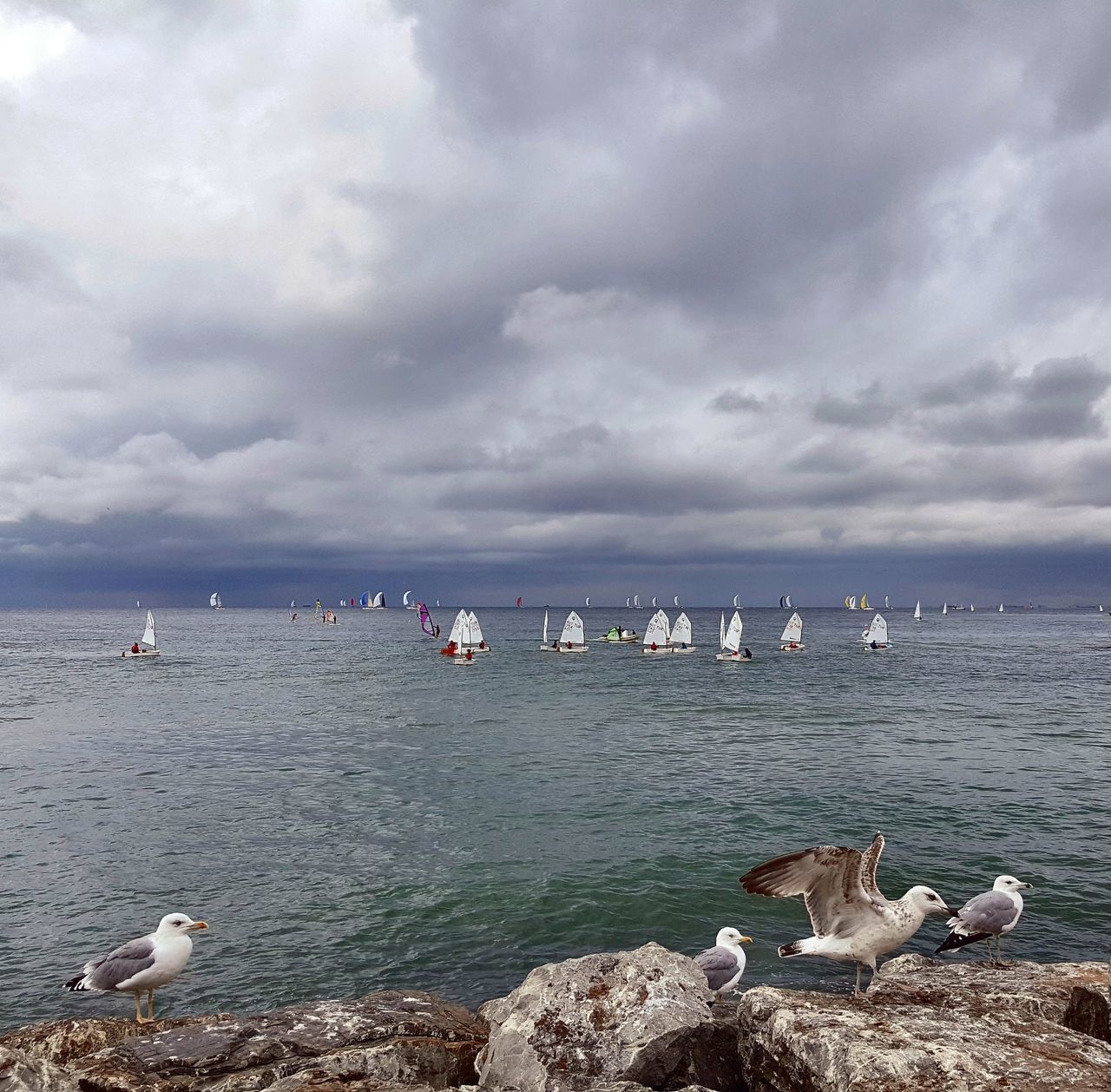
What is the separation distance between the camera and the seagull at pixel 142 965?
9.38m

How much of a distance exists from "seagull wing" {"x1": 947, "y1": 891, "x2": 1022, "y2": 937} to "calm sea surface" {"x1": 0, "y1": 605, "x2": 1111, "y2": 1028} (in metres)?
1.88

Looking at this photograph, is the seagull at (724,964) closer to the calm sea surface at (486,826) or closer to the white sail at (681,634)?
the calm sea surface at (486,826)

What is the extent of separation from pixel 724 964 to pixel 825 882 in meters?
2.23

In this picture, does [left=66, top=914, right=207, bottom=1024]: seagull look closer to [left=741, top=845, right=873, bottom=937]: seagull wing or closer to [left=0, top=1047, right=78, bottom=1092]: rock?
[left=0, top=1047, right=78, bottom=1092]: rock

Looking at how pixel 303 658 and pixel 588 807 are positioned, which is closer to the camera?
pixel 588 807

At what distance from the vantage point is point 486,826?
63.9ft

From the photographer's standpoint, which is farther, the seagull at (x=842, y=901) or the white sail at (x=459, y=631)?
the white sail at (x=459, y=631)

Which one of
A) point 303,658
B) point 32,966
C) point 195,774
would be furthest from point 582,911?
point 303,658

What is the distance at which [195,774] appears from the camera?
25.7 meters

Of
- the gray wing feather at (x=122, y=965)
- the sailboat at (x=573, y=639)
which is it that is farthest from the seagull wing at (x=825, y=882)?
the sailboat at (x=573, y=639)

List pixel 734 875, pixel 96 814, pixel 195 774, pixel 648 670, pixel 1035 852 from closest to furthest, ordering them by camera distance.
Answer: pixel 734 875 < pixel 1035 852 < pixel 96 814 < pixel 195 774 < pixel 648 670

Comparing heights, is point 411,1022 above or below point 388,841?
above

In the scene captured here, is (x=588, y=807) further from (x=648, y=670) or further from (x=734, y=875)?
(x=648, y=670)

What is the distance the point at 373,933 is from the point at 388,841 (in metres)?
5.25
